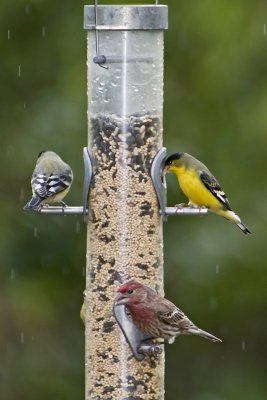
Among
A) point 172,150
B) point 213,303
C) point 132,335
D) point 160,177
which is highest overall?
point 160,177

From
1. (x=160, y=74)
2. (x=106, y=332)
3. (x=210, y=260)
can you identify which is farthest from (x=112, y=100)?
(x=210, y=260)

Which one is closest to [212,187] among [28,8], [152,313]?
[152,313]

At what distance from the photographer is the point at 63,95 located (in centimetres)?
1565

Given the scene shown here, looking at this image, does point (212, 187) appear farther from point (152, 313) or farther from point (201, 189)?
point (152, 313)

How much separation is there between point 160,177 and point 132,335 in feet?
3.42

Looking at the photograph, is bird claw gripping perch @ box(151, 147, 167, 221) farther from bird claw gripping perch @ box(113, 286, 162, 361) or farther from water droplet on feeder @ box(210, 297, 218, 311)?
water droplet on feeder @ box(210, 297, 218, 311)

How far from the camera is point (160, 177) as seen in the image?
418 inches

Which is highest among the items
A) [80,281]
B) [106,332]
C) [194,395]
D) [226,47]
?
[226,47]

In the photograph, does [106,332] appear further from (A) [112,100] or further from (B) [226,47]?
(B) [226,47]

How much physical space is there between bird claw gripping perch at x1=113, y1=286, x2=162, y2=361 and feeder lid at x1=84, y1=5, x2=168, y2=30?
1.73m

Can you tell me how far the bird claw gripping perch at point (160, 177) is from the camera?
10578mm

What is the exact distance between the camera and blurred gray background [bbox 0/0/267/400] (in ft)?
50.9

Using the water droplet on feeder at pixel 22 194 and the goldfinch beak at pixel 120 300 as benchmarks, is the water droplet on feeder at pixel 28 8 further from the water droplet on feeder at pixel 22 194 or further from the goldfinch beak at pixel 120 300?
the goldfinch beak at pixel 120 300

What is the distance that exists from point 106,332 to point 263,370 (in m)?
6.51
